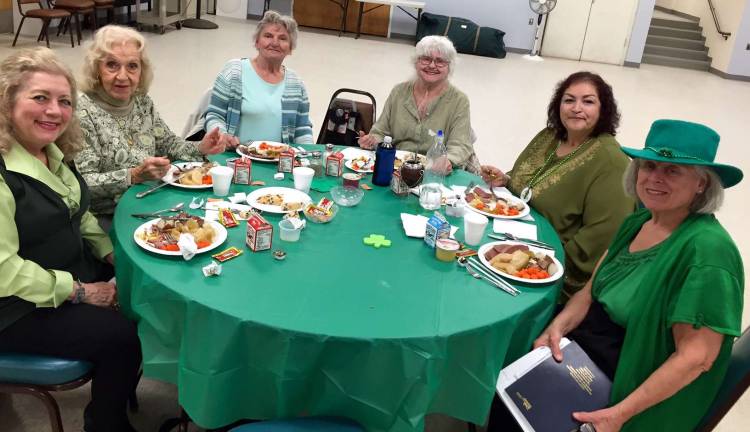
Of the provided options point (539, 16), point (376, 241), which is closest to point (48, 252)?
point (376, 241)

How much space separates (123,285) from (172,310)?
307 mm

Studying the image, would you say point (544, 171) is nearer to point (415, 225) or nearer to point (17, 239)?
point (415, 225)

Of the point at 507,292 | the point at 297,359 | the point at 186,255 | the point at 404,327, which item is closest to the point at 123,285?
the point at 186,255

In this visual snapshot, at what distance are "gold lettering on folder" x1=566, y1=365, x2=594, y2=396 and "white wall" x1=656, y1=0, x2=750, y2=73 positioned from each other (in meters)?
12.5

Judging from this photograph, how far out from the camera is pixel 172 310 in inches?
67.5

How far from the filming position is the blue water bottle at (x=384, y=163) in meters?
2.60

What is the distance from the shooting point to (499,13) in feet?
41.0

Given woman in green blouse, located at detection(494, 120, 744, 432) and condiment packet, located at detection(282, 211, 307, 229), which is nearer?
woman in green blouse, located at detection(494, 120, 744, 432)

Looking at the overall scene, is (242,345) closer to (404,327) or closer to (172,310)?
(172,310)

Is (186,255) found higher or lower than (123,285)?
higher

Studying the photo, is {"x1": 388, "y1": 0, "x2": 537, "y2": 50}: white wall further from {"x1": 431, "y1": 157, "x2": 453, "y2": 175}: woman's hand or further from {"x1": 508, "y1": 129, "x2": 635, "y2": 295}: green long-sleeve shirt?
{"x1": 508, "y1": 129, "x2": 635, "y2": 295}: green long-sleeve shirt

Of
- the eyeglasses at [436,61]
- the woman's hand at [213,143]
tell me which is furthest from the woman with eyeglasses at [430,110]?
the woman's hand at [213,143]

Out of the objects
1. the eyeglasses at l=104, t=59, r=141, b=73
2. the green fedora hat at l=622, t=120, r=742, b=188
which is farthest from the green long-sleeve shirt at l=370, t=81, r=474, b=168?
the green fedora hat at l=622, t=120, r=742, b=188

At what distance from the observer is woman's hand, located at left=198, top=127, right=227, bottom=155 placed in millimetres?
2715
